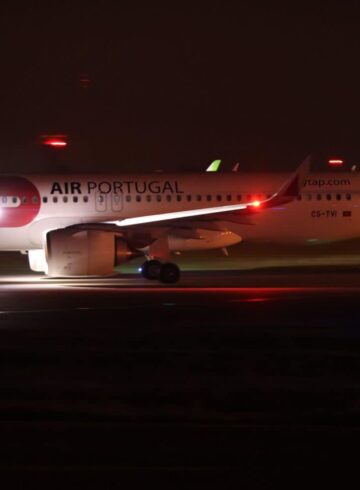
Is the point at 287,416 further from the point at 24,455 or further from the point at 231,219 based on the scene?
the point at 231,219

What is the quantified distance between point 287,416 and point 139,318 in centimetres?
852

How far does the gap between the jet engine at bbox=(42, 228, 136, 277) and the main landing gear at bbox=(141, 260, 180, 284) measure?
3.90ft

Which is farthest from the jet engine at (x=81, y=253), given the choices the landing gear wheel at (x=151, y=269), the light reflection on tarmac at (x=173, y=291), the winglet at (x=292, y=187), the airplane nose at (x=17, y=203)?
the winglet at (x=292, y=187)

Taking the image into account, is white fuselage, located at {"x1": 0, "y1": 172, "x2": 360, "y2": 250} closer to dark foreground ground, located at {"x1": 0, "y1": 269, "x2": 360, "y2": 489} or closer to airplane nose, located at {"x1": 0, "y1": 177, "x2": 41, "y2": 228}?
airplane nose, located at {"x1": 0, "y1": 177, "x2": 41, "y2": 228}

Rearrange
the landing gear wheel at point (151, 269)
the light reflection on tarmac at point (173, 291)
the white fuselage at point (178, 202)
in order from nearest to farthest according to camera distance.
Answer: the light reflection on tarmac at point (173, 291)
the landing gear wheel at point (151, 269)
the white fuselage at point (178, 202)

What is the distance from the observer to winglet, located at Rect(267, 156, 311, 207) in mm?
27203

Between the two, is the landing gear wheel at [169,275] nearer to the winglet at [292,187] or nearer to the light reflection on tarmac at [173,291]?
the light reflection on tarmac at [173,291]

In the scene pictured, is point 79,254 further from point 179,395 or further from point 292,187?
point 179,395

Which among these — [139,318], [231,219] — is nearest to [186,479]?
[139,318]

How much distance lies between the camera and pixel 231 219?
29047mm

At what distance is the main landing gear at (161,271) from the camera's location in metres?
27.0

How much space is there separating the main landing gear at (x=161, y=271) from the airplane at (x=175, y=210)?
0.03 m

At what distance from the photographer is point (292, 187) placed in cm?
2733

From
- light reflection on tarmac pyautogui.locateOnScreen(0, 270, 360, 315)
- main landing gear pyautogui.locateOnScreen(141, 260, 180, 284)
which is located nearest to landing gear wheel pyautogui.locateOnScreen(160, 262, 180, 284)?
main landing gear pyautogui.locateOnScreen(141, 260, 180, 284)
